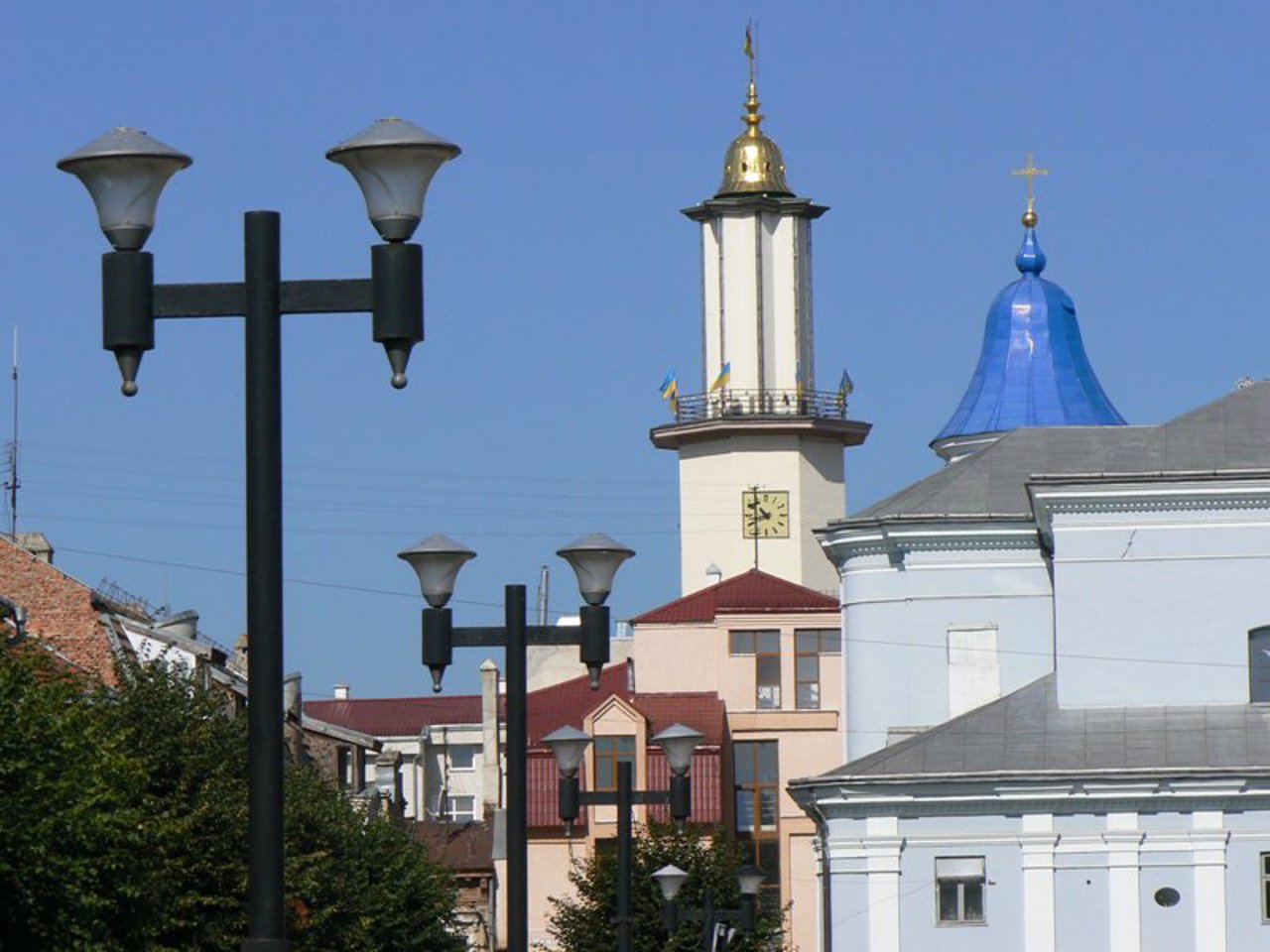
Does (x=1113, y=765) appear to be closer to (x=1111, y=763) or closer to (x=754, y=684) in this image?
(x=1111, y=763)

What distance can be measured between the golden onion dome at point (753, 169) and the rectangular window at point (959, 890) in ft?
149

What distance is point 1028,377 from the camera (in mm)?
79688

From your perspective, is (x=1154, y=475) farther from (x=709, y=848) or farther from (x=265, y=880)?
(x=265, y=880)

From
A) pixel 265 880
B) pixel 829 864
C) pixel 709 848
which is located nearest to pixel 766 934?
pixel 709 848

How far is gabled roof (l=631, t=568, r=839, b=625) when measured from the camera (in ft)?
265

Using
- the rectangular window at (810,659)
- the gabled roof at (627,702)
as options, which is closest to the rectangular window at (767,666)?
the rectangular window at (810,659)

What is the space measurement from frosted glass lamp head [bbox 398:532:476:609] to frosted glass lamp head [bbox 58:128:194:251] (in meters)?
11.3

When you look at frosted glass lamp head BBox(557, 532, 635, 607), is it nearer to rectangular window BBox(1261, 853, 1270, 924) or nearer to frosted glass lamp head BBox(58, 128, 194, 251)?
frosted glass lamp head BBox(58, 128, 194, 251)

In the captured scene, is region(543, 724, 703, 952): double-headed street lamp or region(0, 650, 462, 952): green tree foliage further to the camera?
region(0, 650, 462, 952): green tree foliage

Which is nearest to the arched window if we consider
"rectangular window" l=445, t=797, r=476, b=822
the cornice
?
the cornice

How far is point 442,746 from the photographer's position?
13238 cm

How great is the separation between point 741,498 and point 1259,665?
3995 cm

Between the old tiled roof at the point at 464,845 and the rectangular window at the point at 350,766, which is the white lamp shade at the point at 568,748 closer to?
the old tiled roof at the point at 464,845

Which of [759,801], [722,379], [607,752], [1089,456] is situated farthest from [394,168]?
[722,379]
